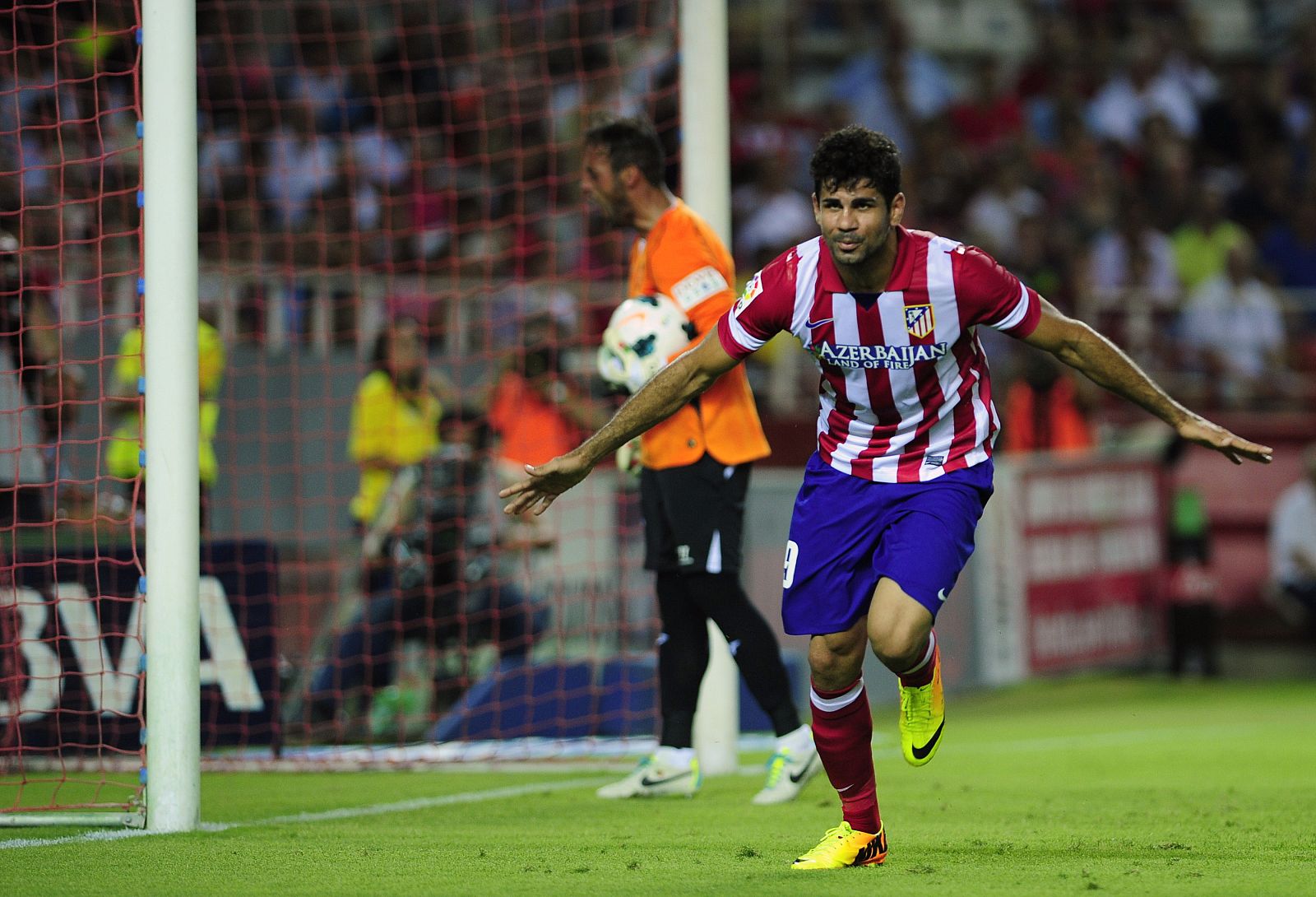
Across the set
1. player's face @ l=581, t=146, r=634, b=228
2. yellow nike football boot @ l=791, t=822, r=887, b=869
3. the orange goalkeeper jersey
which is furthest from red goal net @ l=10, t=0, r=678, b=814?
yellow nike football boot @ l=791, t=822, r=887, b=869

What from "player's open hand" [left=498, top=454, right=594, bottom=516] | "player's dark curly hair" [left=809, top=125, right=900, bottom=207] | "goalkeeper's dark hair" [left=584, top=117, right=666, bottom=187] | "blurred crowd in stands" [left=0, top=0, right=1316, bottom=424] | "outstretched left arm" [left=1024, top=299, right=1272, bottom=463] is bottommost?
"player's open hand" [left=498, top=454, right=594, bottom=516]

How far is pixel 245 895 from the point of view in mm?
4164

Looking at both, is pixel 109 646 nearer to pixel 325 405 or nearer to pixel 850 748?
pixel 325 405

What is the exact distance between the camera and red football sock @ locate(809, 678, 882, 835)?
4.64 meters

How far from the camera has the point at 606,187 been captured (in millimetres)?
6297

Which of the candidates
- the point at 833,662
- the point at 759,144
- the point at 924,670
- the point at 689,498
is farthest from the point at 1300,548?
the point at 833,662

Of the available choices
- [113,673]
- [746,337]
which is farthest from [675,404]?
[113,673]

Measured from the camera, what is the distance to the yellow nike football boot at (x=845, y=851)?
4527mm

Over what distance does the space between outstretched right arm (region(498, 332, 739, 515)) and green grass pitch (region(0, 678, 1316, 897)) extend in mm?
956

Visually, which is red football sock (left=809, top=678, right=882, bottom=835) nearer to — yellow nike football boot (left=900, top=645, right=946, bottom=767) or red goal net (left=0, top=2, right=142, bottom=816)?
yellow nike football boot (left=900, top=645, right=946, bottom=767)

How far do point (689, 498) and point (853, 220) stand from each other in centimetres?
183

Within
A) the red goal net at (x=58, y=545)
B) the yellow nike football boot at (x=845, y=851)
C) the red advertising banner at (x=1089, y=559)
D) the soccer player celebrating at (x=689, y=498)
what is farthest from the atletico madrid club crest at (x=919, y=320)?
the red advertising banner at (x=1089, y=559)

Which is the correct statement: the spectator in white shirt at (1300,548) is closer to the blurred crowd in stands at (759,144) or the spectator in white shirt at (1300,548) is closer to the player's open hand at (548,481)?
the blurred crowd in stands at (759,144)

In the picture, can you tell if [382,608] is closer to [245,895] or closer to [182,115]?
[182,115]
